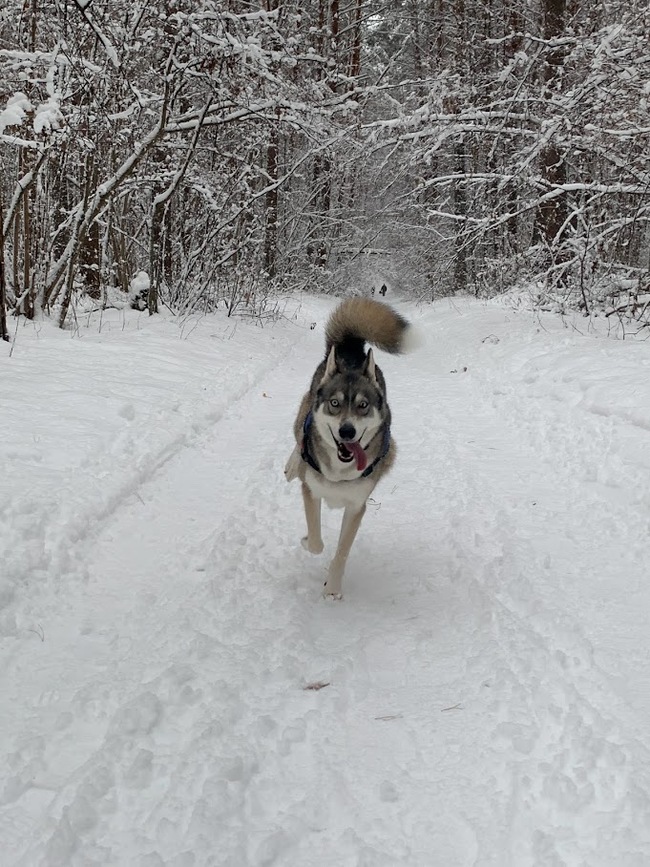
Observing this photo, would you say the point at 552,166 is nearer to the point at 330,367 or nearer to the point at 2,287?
the point at 2,287

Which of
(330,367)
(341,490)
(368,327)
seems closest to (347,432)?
(341,490)

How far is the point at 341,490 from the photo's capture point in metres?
3.59

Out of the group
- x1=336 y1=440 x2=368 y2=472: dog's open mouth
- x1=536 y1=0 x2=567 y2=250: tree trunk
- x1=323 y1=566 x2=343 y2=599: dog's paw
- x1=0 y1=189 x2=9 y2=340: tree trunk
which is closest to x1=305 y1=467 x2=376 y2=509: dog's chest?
x1=336 y1=440 x2=368 y2=472: dog's open mouth

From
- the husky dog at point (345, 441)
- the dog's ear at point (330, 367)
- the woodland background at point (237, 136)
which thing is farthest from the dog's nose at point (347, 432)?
the woodland background at point (237, 136)

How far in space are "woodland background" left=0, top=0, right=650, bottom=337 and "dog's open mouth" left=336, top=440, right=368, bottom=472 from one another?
467 cm

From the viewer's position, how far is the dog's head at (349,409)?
3500 millimetres

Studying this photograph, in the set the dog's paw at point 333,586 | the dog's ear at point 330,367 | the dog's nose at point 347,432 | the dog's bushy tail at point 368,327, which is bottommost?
the dog's paw at point 333,586

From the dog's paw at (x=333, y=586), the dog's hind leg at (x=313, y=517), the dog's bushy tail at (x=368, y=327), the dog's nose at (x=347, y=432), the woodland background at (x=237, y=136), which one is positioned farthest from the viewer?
the woodland background at (x=237, y=136)

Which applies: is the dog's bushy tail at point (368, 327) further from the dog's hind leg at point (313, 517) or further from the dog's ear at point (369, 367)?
the dog's hind leg at point (313, 517)

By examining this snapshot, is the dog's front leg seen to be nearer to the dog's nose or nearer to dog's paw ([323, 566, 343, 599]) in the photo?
dog's paw ([323, 566, 343, 599])

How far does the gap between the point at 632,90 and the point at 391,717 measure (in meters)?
9.20

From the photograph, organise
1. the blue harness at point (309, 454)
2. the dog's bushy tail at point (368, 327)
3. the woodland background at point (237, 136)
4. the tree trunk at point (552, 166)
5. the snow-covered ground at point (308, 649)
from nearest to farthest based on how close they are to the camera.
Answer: the snow-covered ground at point (308, 649), the blue harness at point (309, 454), the dog's bushy tail at point (368, 327), the woodland background at point (237, 136), the tree trunk at point (552, 166)

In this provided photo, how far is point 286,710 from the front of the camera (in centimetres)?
250

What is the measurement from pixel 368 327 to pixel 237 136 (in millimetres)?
11484
